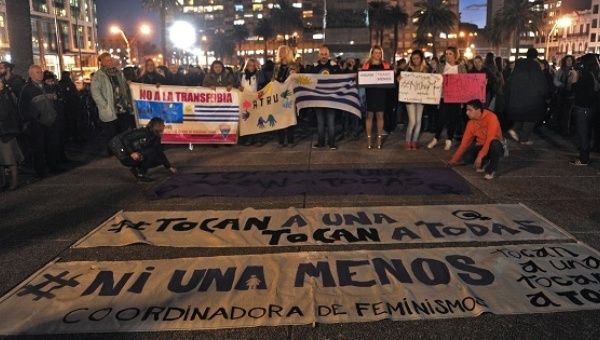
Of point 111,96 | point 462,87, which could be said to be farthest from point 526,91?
point 111,96

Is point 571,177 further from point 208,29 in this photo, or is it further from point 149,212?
point 208,29

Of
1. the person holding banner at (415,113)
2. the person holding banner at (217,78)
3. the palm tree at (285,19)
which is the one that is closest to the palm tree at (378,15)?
the palm tree at (285,19)

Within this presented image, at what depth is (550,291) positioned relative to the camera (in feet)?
13.1

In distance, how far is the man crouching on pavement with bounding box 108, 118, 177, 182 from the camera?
7.91 m

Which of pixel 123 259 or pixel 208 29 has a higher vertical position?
pixel 208 29

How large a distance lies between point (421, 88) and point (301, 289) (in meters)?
7.21

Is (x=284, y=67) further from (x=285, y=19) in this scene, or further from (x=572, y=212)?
(x=285, y=19)

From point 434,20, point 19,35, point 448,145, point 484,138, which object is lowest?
point 448,145

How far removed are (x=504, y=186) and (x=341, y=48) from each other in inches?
1000

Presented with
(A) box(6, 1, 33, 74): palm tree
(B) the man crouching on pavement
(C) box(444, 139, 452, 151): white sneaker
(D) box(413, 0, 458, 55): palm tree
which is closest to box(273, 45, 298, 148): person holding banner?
(C) box(444, 139, 452, 151): white sneaker

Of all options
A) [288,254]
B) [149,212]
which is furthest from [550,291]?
[149,212]

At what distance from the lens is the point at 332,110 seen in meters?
10.9

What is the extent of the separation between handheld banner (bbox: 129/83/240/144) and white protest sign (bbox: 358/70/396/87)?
108 inches

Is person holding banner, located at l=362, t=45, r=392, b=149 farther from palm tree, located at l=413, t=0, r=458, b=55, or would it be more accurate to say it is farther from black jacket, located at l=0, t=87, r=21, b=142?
palm tree, located at l=413, t=0, r=458, b=55
